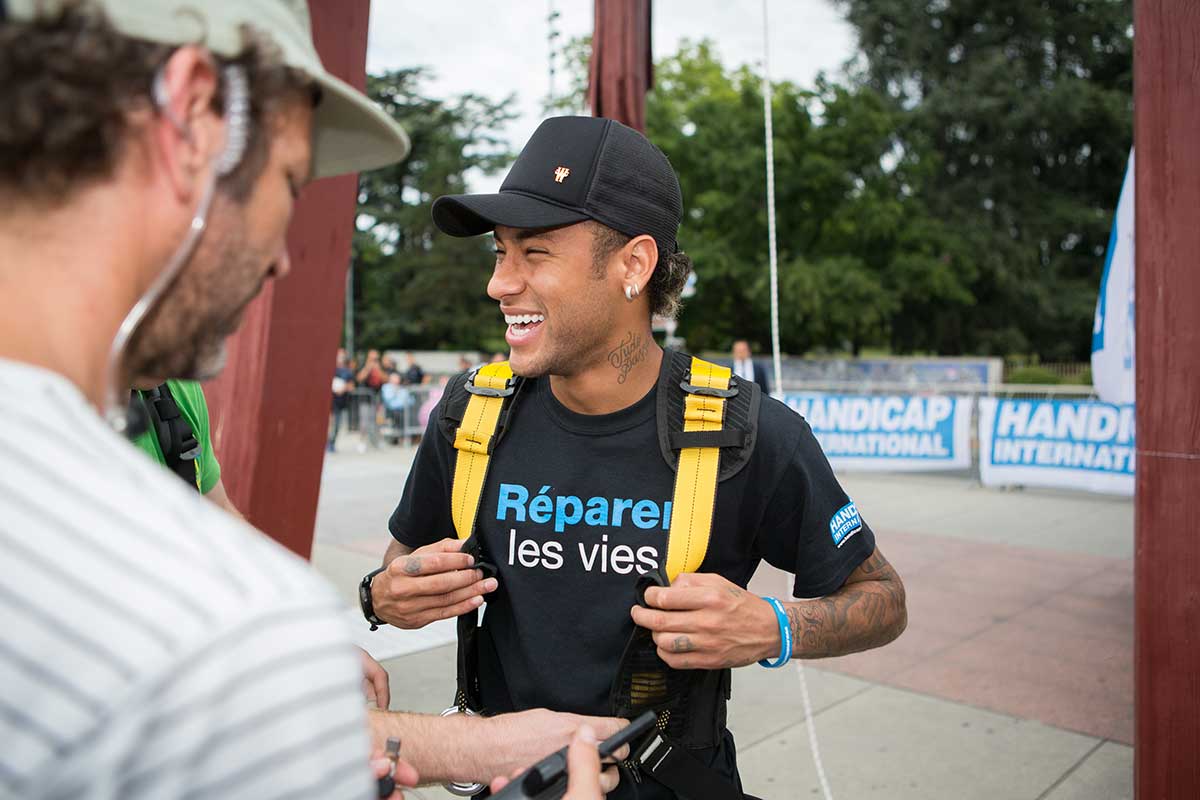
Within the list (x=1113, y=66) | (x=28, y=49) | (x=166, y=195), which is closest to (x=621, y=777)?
(x=166, y=195)

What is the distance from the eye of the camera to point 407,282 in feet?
141

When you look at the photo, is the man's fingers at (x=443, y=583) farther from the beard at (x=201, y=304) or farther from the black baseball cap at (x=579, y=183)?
the beard at (x=201, y=304)

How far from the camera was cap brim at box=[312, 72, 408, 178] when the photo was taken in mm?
971

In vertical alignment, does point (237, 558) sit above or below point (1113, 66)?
below

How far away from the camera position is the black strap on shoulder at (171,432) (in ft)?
5.98

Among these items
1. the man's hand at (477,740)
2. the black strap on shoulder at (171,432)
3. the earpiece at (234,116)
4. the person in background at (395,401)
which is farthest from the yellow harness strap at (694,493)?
the person in background at (395,401)

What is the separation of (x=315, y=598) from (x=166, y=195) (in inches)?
15.0

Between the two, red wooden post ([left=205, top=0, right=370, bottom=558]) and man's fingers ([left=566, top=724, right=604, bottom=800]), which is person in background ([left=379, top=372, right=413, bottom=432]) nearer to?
red wooden post ([left=205, top=0, right=370, bottom=558])

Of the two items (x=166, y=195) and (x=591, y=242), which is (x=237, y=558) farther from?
(x=591, y=242)

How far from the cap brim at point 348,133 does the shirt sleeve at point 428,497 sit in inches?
34.4

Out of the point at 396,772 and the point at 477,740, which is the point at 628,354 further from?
the point at 396,772

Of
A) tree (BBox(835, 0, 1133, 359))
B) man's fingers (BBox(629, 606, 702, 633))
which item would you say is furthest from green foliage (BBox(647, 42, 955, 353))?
man's fingers (BBox(629, 606, 702, 633))

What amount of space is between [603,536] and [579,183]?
74 centimetres

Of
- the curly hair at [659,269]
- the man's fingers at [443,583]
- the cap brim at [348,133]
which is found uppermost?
the cap brim at [348,133]
